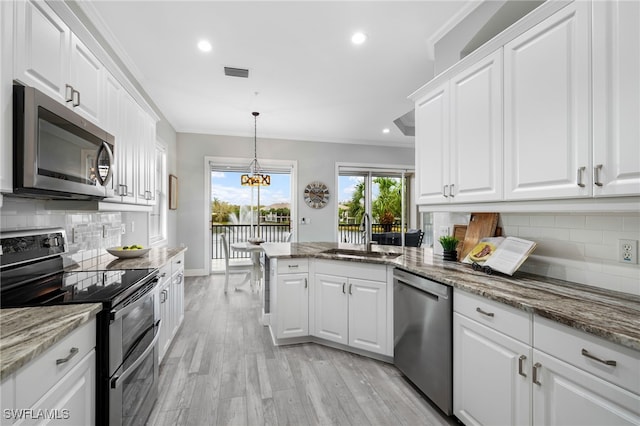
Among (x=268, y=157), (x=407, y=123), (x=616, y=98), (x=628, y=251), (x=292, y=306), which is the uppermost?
(x=407, y=123)

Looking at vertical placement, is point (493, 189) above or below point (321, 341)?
above

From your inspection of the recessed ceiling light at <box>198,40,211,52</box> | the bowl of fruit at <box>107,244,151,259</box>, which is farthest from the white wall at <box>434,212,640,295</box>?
the recessed ceiling light at <box>198,40,211,52</box>

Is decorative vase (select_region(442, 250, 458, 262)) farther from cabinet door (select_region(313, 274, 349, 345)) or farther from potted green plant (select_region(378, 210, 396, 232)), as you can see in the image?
potted green plant (select_region(378, 210, 396, 232))

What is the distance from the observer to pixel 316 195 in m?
6.32

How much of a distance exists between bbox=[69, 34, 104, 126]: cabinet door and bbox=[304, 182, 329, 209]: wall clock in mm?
4475

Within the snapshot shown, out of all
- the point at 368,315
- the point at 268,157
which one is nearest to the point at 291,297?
the point at 368,315

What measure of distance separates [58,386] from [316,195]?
5.48m

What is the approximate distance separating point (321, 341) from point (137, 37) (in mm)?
3348

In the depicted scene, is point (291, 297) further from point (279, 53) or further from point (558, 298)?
Answer: point (279, 53)

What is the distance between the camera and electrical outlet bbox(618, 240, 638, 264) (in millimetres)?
Result: 1425

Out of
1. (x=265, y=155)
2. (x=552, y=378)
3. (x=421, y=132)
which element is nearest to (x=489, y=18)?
(x=421, y=132)

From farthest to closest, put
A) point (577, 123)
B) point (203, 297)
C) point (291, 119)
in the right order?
point (291, 119), point (203, 297), point (577, 123)

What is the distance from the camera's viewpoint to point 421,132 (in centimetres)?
249

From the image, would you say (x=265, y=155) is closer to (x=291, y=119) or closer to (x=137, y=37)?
(x=291, y=119)
